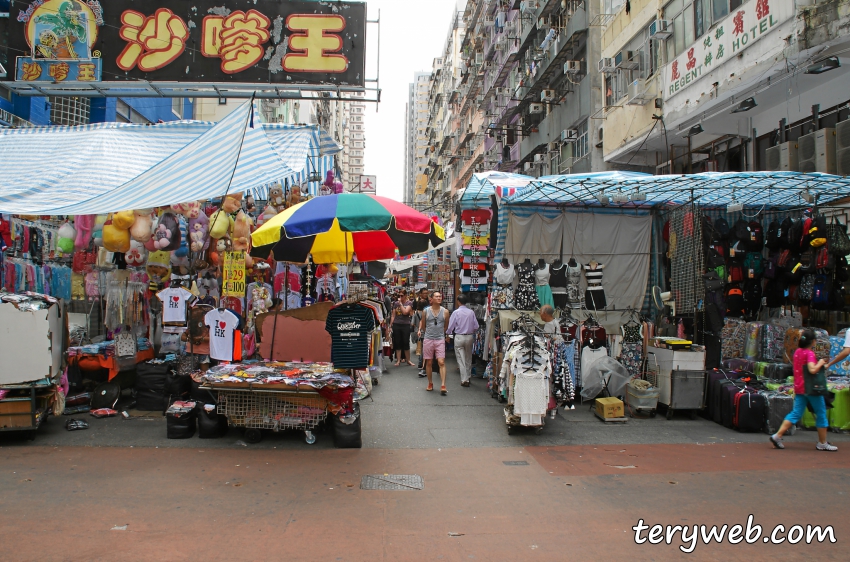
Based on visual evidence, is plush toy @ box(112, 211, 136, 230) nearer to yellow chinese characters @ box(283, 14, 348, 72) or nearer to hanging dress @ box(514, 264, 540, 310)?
yellow chinese characters @ box(283, 14, 348, 72)

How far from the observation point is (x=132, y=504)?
17.4 feet

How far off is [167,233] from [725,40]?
39.0ft

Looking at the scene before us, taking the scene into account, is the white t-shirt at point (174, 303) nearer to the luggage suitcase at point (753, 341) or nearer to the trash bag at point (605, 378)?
the trash bag at point (605, 378)

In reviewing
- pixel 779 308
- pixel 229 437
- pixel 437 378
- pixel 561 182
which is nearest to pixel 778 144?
pixel 779 308

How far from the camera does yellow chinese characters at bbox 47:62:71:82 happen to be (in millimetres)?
12008

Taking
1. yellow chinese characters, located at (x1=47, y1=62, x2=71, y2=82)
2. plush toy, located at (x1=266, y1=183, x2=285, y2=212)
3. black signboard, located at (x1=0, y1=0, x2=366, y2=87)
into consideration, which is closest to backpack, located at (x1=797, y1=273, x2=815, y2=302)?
black signboard, located at (x1=0, y1=0, x2=366, y2=87)

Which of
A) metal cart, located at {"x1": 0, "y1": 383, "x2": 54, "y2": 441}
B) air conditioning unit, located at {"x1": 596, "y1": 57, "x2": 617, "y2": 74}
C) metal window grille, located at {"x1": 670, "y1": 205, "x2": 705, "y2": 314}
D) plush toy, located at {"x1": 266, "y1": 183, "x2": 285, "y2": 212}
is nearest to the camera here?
metal cart, located at {"x1": 0, "y1": 383, "x2": 54, "y2": 441}

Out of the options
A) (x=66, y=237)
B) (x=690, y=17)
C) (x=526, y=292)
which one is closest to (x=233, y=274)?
(x=66, y=237)

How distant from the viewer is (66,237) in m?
9.39

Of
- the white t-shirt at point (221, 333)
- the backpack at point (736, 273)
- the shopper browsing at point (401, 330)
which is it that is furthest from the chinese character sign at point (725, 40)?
the white t-shirt at point (221, 333)

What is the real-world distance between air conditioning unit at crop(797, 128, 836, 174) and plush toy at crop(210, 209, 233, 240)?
429 inches

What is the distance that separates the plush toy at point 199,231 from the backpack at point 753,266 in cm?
991

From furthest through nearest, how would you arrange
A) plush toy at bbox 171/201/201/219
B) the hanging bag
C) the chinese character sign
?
the chinese character sign
the hanging bag
plush toy at bbox 171/201/201/219

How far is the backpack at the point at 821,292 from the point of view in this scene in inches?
393
